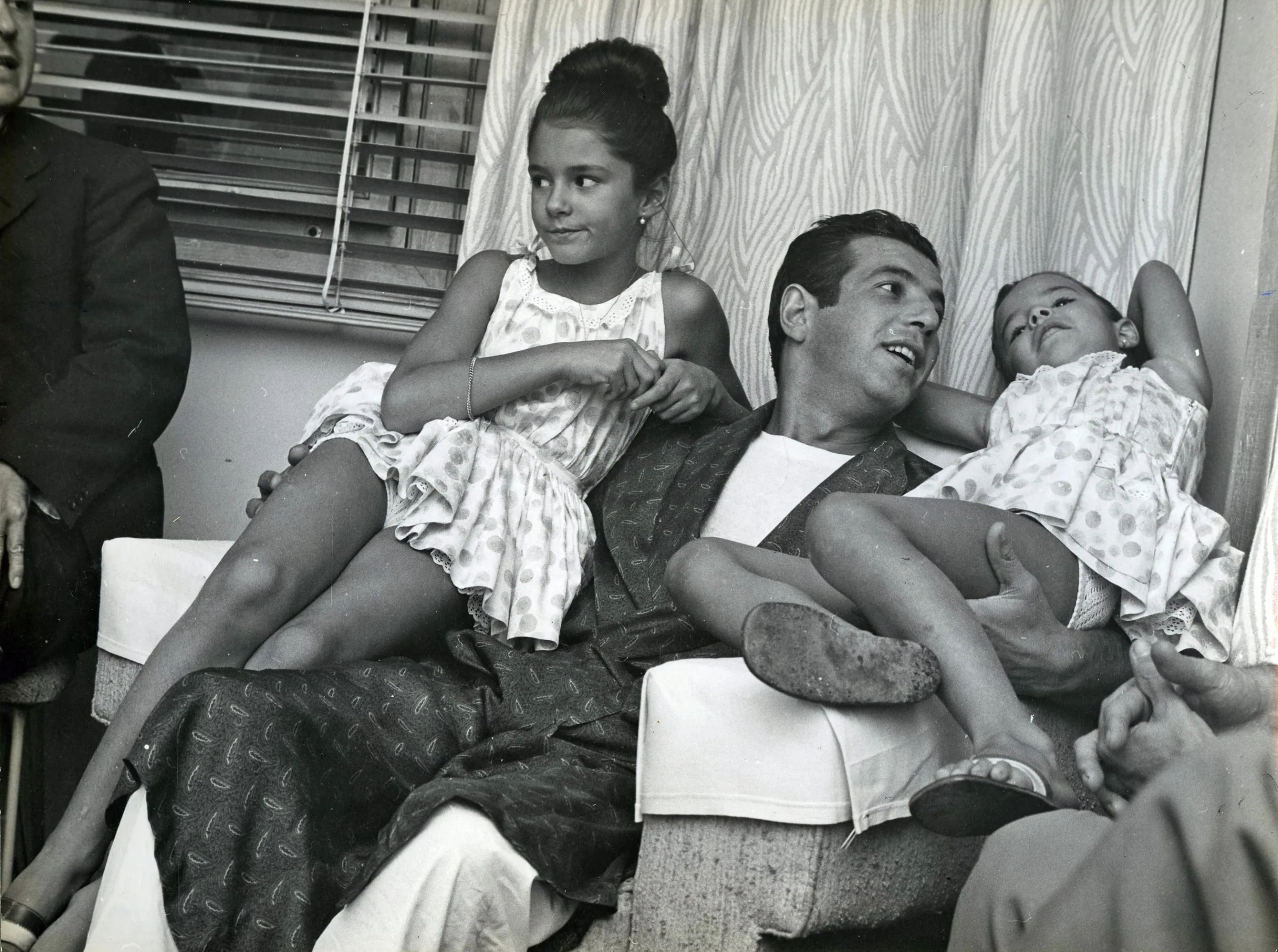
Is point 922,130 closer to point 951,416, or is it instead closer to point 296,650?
point 951,416

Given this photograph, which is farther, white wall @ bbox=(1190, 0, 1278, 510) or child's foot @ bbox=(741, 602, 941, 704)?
white wall @ bbox=(1190, 0, 1278, 510)

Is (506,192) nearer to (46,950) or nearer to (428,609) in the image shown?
(428,609)

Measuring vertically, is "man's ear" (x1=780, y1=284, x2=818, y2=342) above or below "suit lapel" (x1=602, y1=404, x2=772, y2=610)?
above

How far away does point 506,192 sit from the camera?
217 cm

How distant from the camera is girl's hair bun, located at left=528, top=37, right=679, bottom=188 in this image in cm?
186

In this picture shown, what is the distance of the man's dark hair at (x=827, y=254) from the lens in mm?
1895

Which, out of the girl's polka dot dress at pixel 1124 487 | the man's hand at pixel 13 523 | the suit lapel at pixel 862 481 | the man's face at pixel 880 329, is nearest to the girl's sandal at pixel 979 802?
the girl's polka dot dress at pixel 1124 487

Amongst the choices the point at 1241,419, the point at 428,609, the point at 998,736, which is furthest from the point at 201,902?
the point at 1241,419

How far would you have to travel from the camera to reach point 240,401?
2.36m

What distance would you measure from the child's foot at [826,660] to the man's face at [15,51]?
4.97 feet

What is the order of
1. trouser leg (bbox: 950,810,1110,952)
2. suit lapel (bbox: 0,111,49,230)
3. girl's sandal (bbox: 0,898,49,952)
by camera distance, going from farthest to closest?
suit lapel (bbox: 0,111,49,230)
girl's sandal (bbox: 0,898,49,952)
trouser leg (bbox: 950,810,1110,952)

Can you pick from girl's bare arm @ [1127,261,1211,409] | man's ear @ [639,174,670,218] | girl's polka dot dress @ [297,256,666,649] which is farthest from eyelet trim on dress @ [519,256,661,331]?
girl's bare arm @ [1127,261,1211,409]

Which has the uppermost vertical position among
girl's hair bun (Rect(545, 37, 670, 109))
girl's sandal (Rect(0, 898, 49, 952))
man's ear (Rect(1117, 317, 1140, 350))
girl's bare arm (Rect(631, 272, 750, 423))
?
girl's hair bun (Rect(545, 37, 670, 109))

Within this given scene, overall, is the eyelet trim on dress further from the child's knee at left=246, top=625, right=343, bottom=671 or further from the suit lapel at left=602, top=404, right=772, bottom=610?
the child's knee at left=246, top=625, right=343, bottom=671
